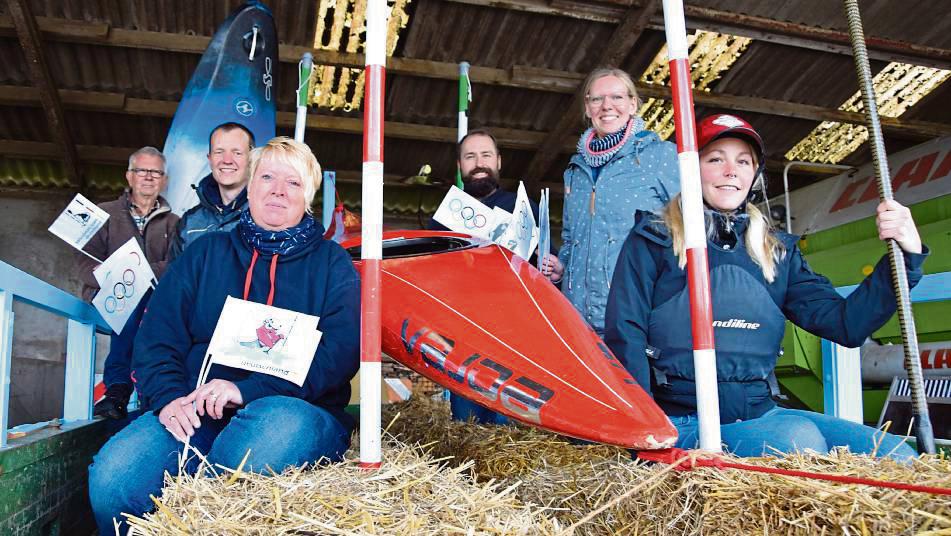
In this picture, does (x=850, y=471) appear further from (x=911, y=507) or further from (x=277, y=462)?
(x=277, y=462)

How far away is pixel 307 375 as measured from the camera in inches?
69.1

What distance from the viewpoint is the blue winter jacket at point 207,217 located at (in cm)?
295

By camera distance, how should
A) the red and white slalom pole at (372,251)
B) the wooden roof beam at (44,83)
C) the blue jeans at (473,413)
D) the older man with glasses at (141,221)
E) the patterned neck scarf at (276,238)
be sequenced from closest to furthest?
the red and white slalom pole at (372,251)
the patterned neck scarf at (276,238)
the blue jeans at (473,413)
the older man with glasses at (141,221)
the wooden roof beam at (44,83)

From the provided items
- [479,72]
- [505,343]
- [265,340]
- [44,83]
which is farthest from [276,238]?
[44,83]

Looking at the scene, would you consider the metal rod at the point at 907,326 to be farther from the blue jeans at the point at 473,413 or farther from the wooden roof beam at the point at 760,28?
the wooden roof beam at the point at 760,28

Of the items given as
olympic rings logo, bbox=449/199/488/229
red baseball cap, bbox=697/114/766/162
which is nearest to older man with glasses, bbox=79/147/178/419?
olympic rings logo, bbox=449/199/488/229

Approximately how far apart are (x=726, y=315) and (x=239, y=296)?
124cm

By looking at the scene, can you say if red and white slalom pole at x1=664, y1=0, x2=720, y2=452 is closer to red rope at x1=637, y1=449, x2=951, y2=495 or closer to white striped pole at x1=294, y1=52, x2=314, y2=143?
red rope at x1=637, y1=449, x2=951, y2=495

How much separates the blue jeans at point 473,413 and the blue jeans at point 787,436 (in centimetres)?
148

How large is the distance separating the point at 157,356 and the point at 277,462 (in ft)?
1.41

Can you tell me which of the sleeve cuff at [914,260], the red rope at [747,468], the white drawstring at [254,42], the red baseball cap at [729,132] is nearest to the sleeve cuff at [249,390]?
the red rope at [747,468]

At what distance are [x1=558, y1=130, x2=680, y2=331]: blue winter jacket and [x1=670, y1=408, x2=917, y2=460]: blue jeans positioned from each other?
810 mm

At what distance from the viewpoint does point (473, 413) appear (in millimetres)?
3287

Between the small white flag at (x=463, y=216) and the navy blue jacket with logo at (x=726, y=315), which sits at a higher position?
the small white flag at (x=463, y=216)
